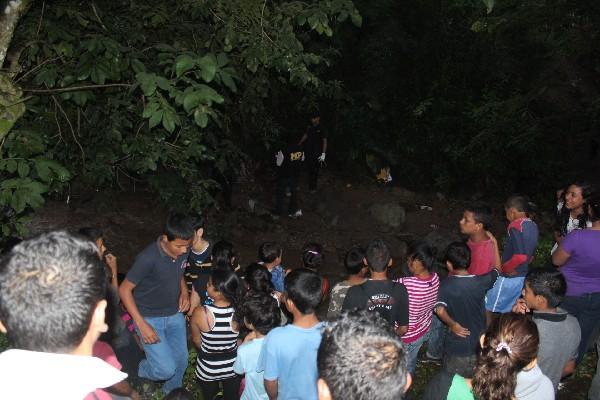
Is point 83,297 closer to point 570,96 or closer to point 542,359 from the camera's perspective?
point 542,359

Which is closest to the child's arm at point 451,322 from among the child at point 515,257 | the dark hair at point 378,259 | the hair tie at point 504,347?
the child at point 515,257

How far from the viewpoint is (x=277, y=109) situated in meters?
11.6

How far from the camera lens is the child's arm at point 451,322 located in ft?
13.4

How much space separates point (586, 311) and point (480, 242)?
3.16 ft

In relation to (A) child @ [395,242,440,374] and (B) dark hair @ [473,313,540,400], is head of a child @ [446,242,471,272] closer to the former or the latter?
(A) child @ [395,242,440,374]

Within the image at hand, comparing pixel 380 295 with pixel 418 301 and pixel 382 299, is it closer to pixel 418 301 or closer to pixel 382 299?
pixel 382 299

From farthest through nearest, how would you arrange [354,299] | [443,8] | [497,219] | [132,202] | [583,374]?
[443,8]
[497,219]
[132,202]
[583,374]
[354,299]

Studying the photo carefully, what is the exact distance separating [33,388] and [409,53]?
1199 centimetres

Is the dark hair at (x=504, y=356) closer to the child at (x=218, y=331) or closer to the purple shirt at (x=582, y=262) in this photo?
the child at (x=218, y=331)

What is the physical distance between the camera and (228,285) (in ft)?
12.1

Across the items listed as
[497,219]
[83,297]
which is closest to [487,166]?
[497,219]

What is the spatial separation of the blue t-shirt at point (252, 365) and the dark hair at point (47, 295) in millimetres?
1802

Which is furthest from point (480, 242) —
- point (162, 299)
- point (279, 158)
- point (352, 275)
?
point (279, 158)

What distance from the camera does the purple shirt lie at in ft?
13.6
